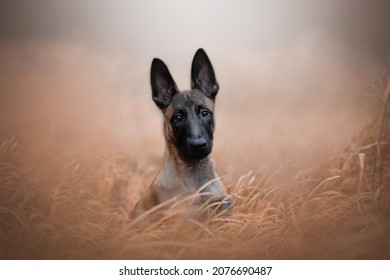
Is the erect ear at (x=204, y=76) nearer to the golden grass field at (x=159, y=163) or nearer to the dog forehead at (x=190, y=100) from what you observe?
the dog forehead at (x=190, y=100)

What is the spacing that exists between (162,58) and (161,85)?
21.0 inches

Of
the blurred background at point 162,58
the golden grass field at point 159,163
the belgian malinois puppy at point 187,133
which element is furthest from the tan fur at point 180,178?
the blurred background at point 162,58

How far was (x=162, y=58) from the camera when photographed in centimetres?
457

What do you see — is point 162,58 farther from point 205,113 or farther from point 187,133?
point 187,133

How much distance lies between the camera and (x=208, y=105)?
13.4 feet

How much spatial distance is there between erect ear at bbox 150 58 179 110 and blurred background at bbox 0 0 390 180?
37 centimetres

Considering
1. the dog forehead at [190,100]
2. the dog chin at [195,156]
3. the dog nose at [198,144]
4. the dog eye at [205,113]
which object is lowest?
the dog chin at [195,156]

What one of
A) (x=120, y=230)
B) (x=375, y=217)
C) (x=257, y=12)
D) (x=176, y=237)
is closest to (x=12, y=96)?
(x=120, y=230)

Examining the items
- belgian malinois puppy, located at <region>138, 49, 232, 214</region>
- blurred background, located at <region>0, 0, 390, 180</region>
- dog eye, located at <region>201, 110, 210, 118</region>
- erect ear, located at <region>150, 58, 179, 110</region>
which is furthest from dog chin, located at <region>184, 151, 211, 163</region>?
blurred background, located at <region>0, 0, 390, 180</region>

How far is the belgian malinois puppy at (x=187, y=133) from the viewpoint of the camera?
3.97 meters

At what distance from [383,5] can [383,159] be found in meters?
1.34

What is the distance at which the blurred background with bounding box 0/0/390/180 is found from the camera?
454cm

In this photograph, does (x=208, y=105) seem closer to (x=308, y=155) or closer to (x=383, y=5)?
(x=308, y=155)

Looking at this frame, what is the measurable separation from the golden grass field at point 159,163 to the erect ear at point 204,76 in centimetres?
25
